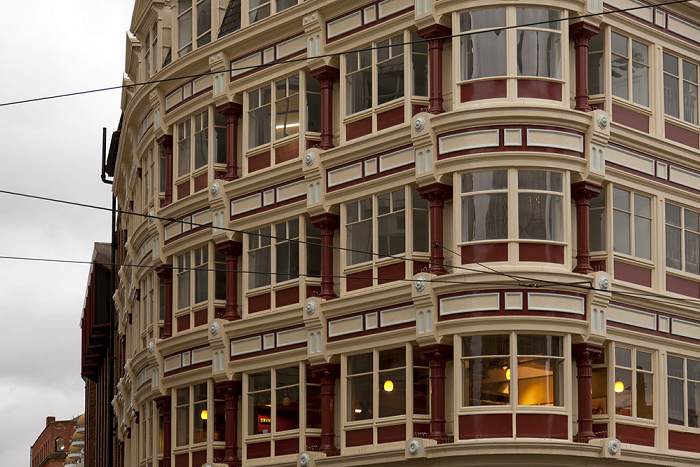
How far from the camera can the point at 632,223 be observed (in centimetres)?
3853

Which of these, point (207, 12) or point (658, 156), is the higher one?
point (207, 12)

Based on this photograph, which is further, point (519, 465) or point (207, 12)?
point (207, 12)

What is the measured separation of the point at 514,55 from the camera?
37.1 metres

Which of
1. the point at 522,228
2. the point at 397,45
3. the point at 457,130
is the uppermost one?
the point at 397,45

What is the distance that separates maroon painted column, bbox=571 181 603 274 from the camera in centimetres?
3697

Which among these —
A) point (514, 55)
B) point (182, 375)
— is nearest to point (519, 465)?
point (514, 55)

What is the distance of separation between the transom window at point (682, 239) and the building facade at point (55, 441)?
366ft

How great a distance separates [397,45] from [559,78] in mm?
4537

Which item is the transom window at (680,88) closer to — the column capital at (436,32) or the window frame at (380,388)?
the column capital at (436,32)

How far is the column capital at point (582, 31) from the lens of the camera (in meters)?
37.7

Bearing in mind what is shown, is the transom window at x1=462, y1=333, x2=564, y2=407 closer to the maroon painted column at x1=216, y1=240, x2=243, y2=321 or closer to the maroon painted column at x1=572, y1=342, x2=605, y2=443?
the maroon painted column at x1=572, y1=342, x2=605, y2=443

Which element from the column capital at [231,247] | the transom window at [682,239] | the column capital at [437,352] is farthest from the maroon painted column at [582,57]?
the column capital at [231,247]

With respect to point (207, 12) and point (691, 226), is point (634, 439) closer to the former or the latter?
point (691, 226)

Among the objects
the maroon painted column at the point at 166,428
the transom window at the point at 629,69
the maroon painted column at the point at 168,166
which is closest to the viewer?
the transom window at the point at 629,69
